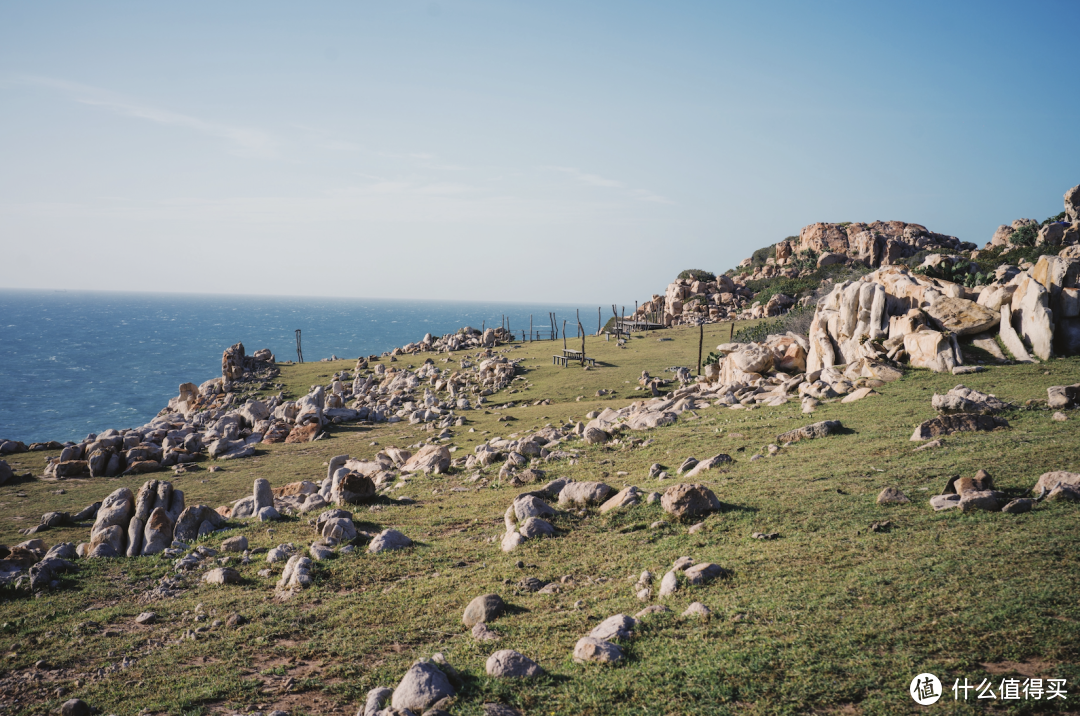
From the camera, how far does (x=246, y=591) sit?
12.6 m

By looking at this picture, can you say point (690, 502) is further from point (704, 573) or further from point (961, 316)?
point (961, 316)

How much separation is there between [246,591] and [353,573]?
2.20 metres

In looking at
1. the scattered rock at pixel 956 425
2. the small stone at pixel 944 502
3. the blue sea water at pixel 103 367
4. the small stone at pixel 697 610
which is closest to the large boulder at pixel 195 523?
the small stone at pixel 697 610

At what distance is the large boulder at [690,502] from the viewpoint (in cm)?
1314

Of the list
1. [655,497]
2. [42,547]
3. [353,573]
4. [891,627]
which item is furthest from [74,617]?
[891,627]

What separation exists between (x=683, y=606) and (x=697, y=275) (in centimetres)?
12385

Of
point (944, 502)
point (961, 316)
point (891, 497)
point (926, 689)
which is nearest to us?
point (926, 689)

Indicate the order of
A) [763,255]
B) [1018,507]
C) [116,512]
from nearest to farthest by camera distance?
[1018,507], [116,512], [763,255]

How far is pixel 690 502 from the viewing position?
13.2m

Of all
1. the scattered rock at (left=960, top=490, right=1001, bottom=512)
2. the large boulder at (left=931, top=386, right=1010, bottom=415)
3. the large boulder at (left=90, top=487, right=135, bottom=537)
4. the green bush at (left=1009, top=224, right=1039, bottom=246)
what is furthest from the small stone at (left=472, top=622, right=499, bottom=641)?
the green bush at (left=1009, top=224, right=1039, bottom=246)

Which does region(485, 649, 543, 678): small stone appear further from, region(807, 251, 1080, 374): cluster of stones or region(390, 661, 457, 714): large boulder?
region(807, 251, 1080, 374): cluster of stones

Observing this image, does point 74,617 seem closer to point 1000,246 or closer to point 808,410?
point 808,410

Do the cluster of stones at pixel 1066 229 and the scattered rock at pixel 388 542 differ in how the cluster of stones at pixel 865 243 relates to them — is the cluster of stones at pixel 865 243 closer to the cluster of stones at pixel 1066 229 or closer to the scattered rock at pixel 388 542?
the cluster of stones at pixel 1066 229

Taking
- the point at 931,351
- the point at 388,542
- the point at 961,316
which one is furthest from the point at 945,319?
the point at 388,542
